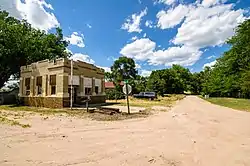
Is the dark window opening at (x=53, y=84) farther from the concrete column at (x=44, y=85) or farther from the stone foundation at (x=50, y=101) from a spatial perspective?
the concrete column at (x=44, y=85)

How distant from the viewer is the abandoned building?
865 inches

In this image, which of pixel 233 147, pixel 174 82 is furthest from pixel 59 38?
pixel 174 82

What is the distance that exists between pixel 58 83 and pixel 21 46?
1164cm

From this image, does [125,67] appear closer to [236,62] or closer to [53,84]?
[236,62]

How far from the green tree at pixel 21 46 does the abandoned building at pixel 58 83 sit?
3488 mm

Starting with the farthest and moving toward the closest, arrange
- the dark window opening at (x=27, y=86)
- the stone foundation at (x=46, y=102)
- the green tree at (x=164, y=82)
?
1. the green tree at (x=164, y=82)
2. the dark window opening at (x=27, y=86)
3. the stone foundation at (x=46, y=102)

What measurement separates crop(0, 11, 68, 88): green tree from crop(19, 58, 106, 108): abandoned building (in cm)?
349

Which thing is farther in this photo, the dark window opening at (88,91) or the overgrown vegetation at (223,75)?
the overgrown vegetation at (223,75)

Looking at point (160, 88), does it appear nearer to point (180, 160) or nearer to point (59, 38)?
point (59, 38)

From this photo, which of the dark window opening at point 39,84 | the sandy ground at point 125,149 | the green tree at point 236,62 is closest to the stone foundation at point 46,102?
the dark window opening at point 39,84

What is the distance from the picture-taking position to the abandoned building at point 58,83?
22.0 meters

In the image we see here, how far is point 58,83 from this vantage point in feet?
72.5

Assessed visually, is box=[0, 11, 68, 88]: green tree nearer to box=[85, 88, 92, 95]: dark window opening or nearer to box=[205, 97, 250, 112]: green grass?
box=[85, 88, 92, 95]: dark window opening

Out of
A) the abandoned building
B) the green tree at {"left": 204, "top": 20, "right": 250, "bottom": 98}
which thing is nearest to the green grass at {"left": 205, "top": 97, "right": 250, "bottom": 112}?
the green tree at {"left": 204, "top": 20, "right": 250, "bottom": 98}
